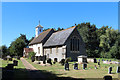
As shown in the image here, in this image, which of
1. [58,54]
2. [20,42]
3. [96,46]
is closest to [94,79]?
[58,54]

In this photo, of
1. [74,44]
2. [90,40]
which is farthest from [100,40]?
[74,44]

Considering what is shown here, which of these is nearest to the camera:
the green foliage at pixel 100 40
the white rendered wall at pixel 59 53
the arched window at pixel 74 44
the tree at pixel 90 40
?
the white rendered wall at pixel 59 53

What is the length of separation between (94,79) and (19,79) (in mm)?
6339

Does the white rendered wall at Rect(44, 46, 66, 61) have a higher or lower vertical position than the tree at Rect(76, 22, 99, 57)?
lower

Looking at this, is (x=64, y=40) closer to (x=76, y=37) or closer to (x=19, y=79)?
(x=76, y=37)

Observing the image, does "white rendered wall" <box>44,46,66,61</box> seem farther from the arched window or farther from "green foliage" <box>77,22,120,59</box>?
"green foliage" <box>77,22,120,59</box>

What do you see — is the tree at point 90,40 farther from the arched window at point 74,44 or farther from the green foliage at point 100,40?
the arched window at point 74,44

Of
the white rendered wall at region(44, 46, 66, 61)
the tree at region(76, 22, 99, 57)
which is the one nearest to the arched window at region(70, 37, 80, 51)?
the white rendered wall at region(44, 46, 66, 61)

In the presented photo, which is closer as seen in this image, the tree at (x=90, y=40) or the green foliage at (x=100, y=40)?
the green foliage at (x=100, y=40)

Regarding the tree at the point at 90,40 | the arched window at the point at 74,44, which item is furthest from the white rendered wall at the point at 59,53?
the tree at the point at 90,40

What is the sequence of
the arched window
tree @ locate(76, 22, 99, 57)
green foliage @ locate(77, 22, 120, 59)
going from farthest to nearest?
tree @ locate(76, 22, 99, 57), green foliage @ locate(77, 22, 120, 59), the arched window

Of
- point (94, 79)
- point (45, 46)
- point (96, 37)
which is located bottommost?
point (94, 79)

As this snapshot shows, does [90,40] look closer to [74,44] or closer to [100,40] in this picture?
[100,40]

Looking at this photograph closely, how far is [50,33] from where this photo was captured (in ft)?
153
